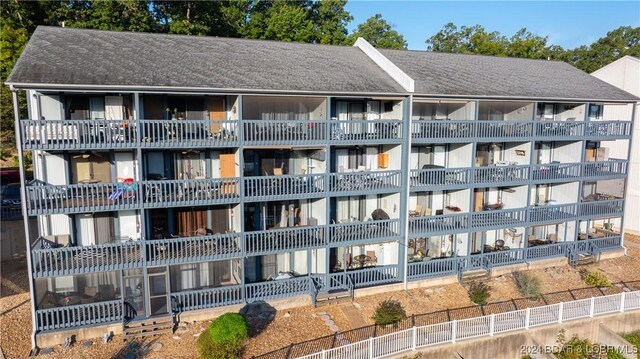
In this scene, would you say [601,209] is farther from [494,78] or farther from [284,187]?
[284,187]

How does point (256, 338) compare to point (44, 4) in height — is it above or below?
below

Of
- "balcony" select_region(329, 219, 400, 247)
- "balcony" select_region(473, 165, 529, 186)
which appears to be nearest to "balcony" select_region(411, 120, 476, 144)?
"balcony" select_region(473, 165, 529, 186)

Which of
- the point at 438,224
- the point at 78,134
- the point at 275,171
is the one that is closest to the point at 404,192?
the point at 438,224

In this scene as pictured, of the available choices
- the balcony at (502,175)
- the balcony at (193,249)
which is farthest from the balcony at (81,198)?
the balcony at (502,175)

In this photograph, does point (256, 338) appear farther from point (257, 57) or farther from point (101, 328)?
point (257, 57)

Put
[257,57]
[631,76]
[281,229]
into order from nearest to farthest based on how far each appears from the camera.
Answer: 1. [281,229]
2. [257,57]
3. [631,76]

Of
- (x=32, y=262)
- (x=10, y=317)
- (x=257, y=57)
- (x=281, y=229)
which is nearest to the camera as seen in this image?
(x=32, y=262)

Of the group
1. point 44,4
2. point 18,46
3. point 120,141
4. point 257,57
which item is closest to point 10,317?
point 120,141
